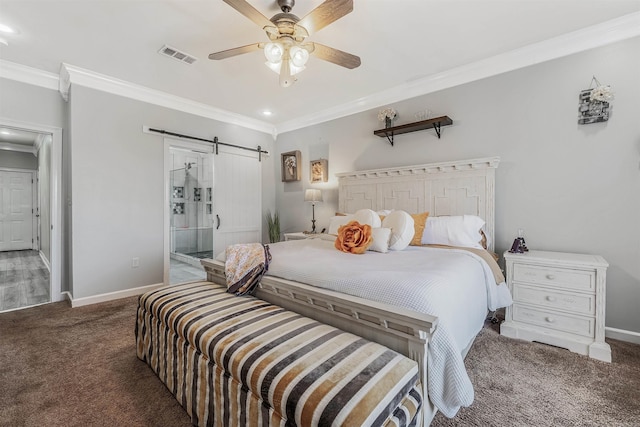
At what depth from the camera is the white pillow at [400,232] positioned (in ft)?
8.30

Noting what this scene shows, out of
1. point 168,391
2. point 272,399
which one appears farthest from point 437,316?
point 168,391

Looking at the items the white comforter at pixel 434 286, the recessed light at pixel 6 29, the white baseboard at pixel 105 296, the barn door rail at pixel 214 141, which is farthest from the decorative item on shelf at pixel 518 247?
the recessed light at pixel 6 29

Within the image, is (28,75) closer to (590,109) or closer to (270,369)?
(270,369)

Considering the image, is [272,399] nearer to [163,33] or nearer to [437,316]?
[437,316]

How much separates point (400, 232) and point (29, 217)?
9.71 meters

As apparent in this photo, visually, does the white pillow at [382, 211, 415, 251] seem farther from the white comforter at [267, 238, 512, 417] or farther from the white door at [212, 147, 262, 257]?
the white door at [212, 147, 262, 257]

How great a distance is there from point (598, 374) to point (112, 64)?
511 centimetres

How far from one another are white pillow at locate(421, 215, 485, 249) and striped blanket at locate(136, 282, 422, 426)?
1.77m

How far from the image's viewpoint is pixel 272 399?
1.07 metres

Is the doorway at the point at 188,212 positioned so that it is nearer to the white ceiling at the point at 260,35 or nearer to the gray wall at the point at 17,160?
the white ceiling at the point at 260,35

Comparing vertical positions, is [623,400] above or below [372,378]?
below

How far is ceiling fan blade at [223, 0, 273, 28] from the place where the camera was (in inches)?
65.2

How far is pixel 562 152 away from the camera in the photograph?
8.57 feet

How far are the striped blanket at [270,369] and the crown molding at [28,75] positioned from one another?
3.32 metres
